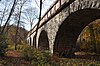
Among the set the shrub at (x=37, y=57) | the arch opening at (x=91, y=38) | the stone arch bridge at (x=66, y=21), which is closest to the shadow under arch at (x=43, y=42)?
the arch opening at (x=91, y=38)

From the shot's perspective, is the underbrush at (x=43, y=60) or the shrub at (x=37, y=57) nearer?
the underbrush at (x=43, y=60)

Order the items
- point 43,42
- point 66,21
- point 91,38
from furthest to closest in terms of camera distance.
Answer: point 91,38 → point 43,42 → point 66,21

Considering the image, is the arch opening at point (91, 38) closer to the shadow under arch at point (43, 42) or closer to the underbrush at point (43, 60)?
the shadow under arch at point (43, 42)

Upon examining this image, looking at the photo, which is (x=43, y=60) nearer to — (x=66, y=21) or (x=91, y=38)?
(x=66, y=21)

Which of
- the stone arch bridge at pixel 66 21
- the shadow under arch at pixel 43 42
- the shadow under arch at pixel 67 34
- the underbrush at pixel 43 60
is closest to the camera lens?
the underbrush at pixel 43 60

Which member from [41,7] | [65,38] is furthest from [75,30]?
[41,7]

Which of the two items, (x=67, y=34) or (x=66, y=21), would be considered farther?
(x=67, y=34)

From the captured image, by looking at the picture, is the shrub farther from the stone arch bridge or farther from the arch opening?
the arch opening

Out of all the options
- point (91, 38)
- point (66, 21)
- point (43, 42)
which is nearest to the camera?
point (66, 21)

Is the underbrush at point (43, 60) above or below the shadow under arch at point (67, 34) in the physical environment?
below

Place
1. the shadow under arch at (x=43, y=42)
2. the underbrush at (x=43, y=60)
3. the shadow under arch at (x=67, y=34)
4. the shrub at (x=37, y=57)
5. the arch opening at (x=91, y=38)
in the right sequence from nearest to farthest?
1. the underbrush at (x=43, y=60)
2. the shrub at (x=37, y=57)
3. the shadow under arch at (x=67, y=34)
4. the shadow under arch at (x=43, y=42)
5. the arch opening at (x=91, y=38)

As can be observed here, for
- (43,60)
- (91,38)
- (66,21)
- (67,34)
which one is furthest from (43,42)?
(43,60)

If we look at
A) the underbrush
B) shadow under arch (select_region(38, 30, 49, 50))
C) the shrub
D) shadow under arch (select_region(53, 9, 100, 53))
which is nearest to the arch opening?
shadow under arch (select_region(38, 30, 49, 50))

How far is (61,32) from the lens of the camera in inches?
558
